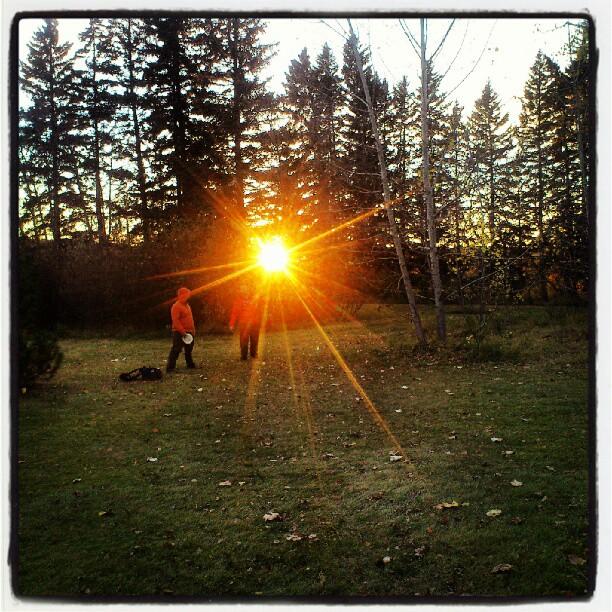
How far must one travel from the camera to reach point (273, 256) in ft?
30.3

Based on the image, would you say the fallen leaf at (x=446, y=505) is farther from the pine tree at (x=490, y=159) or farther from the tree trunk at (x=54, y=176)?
the pine tree at (x=490, y=159)

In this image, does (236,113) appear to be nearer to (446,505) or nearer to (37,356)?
(37,356)

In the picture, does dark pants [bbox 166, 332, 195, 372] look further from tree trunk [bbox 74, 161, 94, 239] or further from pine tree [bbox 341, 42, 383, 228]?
pine tree [bbox 341, 42, 383, 228]

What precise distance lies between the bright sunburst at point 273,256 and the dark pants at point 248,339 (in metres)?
1.32

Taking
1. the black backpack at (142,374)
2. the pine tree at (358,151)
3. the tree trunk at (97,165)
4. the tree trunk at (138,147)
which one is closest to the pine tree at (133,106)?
the tree trunk at (138,147)

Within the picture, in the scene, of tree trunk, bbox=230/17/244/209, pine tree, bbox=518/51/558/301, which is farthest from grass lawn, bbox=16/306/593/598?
tree trunk, bbox=230/17/244/209

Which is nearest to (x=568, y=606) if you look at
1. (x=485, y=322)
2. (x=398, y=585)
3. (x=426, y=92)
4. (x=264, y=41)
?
(x=398, y=585)

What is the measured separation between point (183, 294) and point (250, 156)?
2693 millimetres

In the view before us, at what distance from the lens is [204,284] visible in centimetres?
633

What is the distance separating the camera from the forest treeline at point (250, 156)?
3.34 m

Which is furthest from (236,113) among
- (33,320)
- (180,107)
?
(33,320)

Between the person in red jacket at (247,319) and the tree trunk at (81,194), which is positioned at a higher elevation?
the tree trunk at (81,194)

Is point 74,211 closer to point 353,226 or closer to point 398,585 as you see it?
point 398,585

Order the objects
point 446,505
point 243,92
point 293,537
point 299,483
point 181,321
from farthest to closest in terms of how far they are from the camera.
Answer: point 181,321, point 243,92, point 299,483, point 446,505, point 293,537
